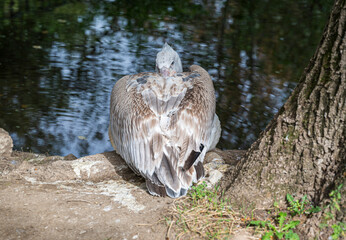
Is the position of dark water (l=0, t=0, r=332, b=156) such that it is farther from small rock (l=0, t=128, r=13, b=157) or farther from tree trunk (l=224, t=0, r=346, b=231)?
tree trunk (l=224, t=0, r=346, b=231)

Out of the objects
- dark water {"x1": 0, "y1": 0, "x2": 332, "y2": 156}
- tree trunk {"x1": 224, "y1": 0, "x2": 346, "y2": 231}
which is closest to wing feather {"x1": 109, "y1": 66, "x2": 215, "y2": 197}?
tree trunk {"x1": 224, "y1": 0, "x2": 346, "y2": 231}

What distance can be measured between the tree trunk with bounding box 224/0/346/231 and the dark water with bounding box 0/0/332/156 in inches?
119

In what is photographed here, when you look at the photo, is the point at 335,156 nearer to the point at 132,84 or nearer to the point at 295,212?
the point at 295,212

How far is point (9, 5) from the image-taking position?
42.3ft

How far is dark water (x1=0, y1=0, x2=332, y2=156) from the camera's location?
6.63 m

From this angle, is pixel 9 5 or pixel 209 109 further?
pixel 9 5

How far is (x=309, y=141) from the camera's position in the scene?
297 cm

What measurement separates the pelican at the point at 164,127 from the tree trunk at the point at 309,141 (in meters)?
0.55

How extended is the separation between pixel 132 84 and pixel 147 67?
389 centimetres

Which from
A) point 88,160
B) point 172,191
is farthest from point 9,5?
point 172,191

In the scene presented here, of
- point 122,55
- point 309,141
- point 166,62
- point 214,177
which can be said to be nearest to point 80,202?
point 214,177

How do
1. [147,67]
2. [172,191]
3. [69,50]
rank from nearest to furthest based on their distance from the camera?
1. [172,191]
2. [147,67]
3. [69,50]

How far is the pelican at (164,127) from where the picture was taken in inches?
143

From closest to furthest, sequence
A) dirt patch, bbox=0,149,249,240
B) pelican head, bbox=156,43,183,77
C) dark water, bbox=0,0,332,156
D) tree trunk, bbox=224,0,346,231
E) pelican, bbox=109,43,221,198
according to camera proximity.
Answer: tree trunk, bbox=224,0,346,231
dirt patch, bbox=0,149,249,240
pelican, bbox=109,43,221,198
pelican head, bbox=156,43,183,77
dark water, bbox=0,0,332,156
